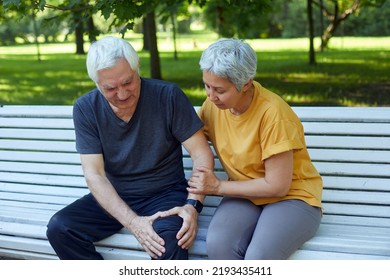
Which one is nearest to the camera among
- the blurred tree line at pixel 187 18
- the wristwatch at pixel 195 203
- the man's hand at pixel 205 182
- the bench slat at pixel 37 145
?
the man's hand at pixel 205 182

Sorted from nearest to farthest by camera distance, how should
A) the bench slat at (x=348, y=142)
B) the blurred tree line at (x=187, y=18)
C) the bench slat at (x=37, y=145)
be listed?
the bench slat at (x=348, y=142) < the bench slat at (x=37, y=145) < the blurred tree line at (x=187, y=18)

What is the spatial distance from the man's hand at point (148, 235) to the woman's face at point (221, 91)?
0.67 m

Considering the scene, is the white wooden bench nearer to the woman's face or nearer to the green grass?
the woman's face

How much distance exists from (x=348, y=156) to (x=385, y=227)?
0.51 meters

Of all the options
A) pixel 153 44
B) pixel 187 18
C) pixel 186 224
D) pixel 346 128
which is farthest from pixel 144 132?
pixel 187 18

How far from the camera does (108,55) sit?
3.02 metres

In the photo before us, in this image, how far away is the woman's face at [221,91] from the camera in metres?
2.90

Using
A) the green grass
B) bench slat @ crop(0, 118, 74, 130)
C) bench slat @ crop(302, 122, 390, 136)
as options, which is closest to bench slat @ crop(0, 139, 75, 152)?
bench slat @ crop(0, 118, 74, 130)

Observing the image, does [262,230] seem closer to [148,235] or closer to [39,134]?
[148,235]

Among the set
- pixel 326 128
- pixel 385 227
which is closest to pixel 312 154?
pixel 326 128

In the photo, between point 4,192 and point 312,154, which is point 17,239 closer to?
point 4,192

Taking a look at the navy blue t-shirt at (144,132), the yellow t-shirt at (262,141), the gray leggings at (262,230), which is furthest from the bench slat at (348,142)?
the navy blue t-shirt at (144,132)

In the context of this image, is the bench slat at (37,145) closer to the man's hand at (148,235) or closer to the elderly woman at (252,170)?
the man's hand at (148,235)

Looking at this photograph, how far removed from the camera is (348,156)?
3.59m
